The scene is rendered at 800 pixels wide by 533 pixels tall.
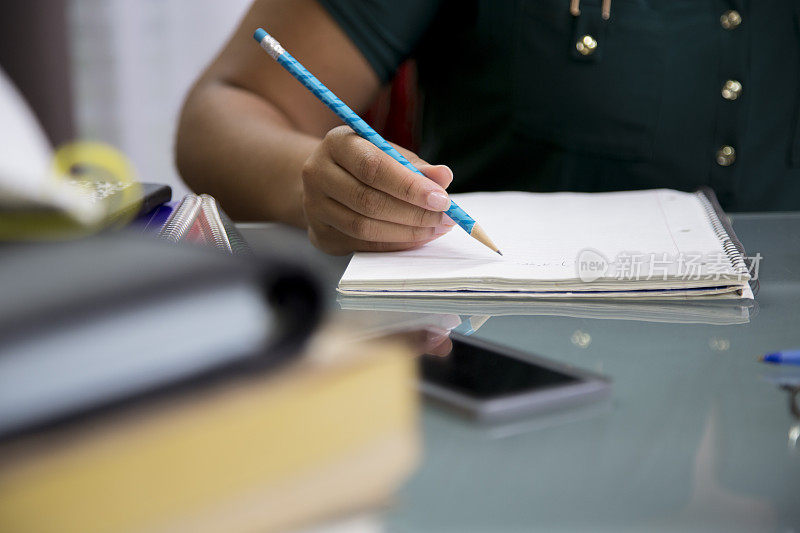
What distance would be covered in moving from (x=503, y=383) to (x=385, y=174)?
29 cm

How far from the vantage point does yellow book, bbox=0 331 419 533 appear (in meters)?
0.17

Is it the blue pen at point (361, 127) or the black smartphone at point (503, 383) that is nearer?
the black smartphone at point (503, 383)

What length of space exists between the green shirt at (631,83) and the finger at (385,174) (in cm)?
→ 38

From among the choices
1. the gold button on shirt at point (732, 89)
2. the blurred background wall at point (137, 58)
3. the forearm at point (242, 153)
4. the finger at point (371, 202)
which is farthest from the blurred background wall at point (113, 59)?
the finger at point (371, 202)

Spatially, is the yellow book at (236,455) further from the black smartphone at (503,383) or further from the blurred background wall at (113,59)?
the blurred background wall at (113,59)

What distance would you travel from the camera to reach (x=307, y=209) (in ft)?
2.24

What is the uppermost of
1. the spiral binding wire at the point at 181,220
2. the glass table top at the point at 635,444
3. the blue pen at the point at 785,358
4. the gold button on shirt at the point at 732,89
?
the gold button on shirt at the point at 732,89

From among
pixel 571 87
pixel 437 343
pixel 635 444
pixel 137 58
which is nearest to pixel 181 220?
pixel 437 343

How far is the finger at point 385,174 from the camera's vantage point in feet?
1.94

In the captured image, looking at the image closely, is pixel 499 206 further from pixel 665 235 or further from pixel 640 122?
pixel 640 122

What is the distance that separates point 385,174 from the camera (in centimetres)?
61

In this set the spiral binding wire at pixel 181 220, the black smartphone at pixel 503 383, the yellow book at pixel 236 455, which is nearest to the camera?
the yellow book at pixel 236 455

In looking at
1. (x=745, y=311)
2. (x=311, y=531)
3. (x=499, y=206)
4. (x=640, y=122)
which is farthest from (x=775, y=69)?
(x=311, y=531)

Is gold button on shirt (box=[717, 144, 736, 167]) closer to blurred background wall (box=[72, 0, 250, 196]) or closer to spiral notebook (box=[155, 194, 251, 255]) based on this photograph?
spiral notebook (box=[155, 194, 251, 255])
